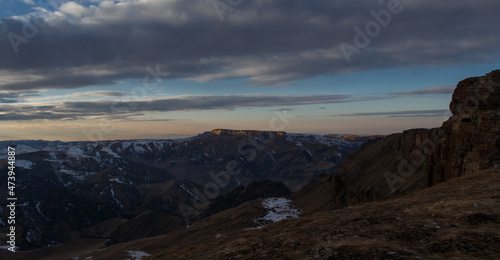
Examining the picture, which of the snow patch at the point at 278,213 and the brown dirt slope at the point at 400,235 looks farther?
the snow patch at the point at 278,213

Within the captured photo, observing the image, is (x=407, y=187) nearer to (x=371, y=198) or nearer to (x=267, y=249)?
(x=371, y=198)

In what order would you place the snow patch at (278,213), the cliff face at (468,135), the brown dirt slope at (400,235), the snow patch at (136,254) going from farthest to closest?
the snow patch at (278,213) → the snow patch at (136,254) → the cliff face at (468,135) → the brown dirt slope at (400,235)

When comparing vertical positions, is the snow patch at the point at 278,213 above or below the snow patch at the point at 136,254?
above

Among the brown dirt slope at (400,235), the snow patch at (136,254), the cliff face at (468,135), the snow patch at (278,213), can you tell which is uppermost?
the cliff face at (468,135)

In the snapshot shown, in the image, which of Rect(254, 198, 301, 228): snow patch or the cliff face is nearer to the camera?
the cliff face

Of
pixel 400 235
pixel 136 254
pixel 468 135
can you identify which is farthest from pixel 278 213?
pixel 400 235

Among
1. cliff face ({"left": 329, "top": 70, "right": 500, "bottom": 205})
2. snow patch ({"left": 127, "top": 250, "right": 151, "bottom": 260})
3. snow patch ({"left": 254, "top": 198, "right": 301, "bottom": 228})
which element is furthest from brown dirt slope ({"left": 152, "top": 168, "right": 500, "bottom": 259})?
snow patch ({"left": 127, "top": 250, "right": 151, "bottom": 260})

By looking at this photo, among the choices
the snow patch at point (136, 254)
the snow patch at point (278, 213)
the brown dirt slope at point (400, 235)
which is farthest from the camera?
the snow patch at point (278, 213)

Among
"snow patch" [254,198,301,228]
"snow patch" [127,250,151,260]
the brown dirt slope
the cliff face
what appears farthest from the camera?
"snow patch" [254,198,301,228]

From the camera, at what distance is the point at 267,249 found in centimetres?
1301

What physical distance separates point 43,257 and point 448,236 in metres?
113

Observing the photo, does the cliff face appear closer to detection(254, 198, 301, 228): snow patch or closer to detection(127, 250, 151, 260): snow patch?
detection(254, 198, 301, 228): snow patch

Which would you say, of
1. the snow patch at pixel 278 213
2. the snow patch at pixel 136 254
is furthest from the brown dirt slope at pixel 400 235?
the snow patch at pixel 136 254

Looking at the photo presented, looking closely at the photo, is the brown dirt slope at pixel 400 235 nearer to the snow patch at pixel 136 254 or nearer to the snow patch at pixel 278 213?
the snow patch at pixel 278 213
